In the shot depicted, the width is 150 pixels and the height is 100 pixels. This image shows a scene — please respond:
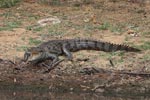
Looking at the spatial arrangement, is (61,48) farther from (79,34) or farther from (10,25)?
(10,25)

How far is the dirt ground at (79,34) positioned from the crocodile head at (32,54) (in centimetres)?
15

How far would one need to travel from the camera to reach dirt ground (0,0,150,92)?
31.4 feet

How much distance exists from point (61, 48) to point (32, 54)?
2.09 feet

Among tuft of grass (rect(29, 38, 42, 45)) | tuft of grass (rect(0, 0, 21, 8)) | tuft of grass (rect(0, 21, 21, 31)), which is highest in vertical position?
tuft of grass (rect(29, 38, 42, 45))

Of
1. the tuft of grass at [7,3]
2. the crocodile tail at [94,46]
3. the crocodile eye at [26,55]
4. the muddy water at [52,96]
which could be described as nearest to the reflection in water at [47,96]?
the muddy water at [52,96]

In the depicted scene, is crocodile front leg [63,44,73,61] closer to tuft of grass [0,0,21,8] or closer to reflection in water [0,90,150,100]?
reflection in water [0,90,150,100]

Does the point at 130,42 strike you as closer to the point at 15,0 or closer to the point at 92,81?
A: the point at 92,81

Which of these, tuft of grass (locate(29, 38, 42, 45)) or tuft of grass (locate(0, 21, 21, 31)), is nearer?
tuft of grass (locate(29, 38, 42, 45))

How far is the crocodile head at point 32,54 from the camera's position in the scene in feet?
33.0

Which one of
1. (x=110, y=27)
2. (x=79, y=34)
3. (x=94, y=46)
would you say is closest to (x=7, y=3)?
(x=79, y=34)

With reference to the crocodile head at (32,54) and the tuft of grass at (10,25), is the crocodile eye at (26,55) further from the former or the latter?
→ the tuft of grass at (10,25)

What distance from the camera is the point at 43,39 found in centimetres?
1129

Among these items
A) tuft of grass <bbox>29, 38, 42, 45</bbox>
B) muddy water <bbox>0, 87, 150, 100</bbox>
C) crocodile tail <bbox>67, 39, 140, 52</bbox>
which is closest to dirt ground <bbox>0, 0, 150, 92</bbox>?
tuft of grass <bbox>29, 38, 42, 45</bbox>

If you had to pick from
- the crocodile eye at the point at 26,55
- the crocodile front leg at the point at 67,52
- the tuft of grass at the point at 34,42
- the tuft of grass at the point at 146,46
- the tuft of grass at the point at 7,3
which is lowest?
the tuft of grass at the point at 7,3
